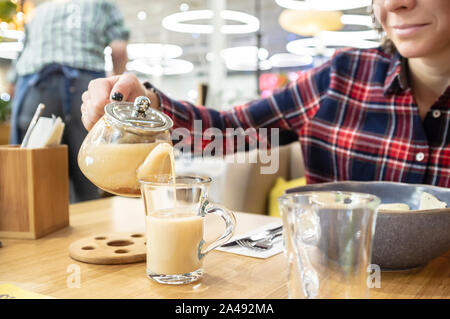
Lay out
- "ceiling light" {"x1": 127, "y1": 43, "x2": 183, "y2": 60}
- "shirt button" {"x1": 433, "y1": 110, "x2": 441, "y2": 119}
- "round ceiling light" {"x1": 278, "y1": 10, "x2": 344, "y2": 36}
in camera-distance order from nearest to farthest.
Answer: "shirt button" {"x1": 433, "y1": 110, "x2": 441, "y2": 119}, "round ceiling light" {"x1": 278, "y1": 10, "x2": 344, "y2": 36}, "ceiling light" {"x1": 127, "y1": 43, "x2": 183, "y2": 60}

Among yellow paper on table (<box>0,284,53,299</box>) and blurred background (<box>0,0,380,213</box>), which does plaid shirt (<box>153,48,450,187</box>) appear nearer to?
blurred background (<box>0,0,380,213</box>)

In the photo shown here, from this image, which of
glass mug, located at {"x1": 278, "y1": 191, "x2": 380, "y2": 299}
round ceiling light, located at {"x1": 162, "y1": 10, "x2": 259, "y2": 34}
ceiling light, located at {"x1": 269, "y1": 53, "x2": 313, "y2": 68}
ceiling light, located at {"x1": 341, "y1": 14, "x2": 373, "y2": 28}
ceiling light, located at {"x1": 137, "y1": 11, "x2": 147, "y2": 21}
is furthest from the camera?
ceiling light, located at {"x1": 269, "y1": 53, "x2": 313, "y2": 68}

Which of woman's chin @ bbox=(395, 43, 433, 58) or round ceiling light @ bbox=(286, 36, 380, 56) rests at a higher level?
round ceiling light @ bbox=(286, 36, 380, 56)

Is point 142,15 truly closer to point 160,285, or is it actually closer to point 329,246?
point 160,285

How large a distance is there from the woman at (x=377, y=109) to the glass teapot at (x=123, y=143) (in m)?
0.24

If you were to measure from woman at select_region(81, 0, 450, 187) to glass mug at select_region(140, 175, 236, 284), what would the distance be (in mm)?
370

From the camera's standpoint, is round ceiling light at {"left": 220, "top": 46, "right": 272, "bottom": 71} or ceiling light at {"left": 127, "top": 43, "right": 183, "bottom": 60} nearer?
round ceiling light at {"left": 220, "top": 46, "right": 272, "bottom": 71}

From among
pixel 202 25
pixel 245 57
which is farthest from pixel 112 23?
pixel 245 57

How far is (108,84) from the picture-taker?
31.3 inches

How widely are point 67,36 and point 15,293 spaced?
5.00 ft

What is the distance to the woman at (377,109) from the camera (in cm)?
99

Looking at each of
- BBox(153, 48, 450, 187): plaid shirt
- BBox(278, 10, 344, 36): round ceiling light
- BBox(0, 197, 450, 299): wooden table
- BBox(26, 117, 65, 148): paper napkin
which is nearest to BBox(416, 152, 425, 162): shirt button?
BBox(153, 48, 450, 187): plaid shirt

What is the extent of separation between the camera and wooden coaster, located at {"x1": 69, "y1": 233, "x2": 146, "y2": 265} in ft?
2.26

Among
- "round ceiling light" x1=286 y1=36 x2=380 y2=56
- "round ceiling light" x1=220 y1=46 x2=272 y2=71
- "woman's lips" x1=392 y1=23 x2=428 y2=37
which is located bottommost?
"woman's lips" x1=392 y1=23 x2=428 y2=37
